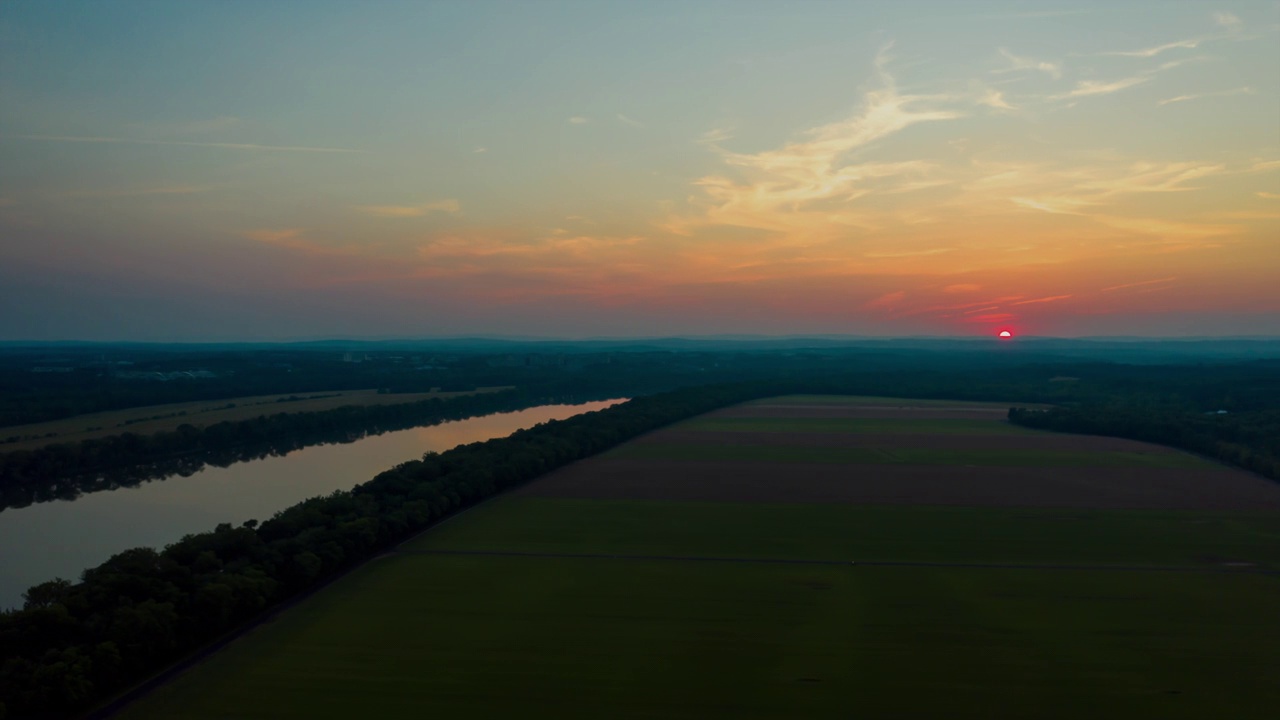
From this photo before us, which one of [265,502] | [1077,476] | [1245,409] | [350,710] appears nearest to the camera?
[350,710]

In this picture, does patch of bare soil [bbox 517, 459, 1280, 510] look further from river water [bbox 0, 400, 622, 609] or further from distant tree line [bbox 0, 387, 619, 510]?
distant tree line [bbox 0, 387, 619, 510]

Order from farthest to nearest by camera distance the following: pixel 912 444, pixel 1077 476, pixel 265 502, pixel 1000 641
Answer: pixel 912 444
pixel 1077 476
pixel 265 502
pixel 1000 641

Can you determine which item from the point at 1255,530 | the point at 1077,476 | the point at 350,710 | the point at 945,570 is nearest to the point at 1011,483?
the point at 1077,476

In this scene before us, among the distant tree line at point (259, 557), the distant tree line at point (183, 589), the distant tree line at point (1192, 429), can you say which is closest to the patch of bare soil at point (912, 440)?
the distant tree line at point (1192, 429)

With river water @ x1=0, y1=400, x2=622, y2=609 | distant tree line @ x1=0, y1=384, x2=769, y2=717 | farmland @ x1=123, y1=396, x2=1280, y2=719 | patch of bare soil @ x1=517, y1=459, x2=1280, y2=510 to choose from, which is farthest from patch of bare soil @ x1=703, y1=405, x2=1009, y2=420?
distant tree line @ x1=0, y1=384, x2=769, y2=717

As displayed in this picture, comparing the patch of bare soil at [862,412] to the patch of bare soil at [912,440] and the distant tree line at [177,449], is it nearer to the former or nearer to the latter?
the patch of bare soil at [912,440]

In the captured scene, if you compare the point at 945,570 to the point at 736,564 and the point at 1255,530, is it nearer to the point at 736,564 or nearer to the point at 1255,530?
the point at 736,564
